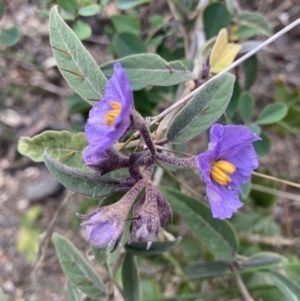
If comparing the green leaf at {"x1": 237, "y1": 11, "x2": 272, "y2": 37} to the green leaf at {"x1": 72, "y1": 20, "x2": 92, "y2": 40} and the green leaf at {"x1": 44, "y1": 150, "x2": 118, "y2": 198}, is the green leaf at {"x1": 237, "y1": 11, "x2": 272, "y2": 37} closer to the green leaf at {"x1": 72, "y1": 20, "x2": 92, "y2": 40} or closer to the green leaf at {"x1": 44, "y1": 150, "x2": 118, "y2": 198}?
the green leaf at {"x1": 72, "y1": 20, "x2": 92, "y2": 40}

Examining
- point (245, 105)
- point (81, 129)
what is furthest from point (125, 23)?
point (245, 105)

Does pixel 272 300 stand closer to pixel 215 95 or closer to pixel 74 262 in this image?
pixel 74 262

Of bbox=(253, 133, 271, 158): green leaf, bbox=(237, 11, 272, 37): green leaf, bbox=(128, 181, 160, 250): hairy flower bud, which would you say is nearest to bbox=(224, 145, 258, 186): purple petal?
bbox=(128, 181, 160, 250): hairy flower bud

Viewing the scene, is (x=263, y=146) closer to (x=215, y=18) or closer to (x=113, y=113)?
(x=215, y=18)

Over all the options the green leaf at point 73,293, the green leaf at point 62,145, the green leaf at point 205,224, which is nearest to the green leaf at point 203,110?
the green leaf at point 62,145

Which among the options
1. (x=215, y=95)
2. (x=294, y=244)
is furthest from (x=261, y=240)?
(x=215, y=95)

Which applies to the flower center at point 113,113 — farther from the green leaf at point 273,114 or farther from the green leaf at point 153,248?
the green leaf at point 273,114
